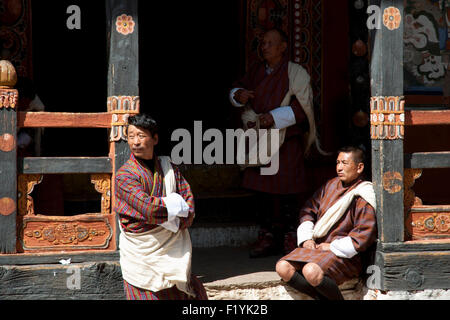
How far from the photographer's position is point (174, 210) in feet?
14.1

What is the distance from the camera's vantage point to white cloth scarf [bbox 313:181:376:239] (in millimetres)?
5176

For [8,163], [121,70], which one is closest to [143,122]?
[121,70]

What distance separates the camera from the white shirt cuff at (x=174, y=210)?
4297 millimetres

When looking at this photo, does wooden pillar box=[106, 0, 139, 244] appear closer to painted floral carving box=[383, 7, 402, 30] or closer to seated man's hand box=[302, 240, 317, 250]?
seated man's hand box=[302, 240, 317, 250]

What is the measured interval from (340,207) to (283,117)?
3.39 ft

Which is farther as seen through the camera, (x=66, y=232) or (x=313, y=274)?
(x=66, y=232)

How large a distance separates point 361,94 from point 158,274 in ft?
9.98

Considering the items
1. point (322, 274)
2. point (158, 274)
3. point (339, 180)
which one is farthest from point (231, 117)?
point (158, 274)

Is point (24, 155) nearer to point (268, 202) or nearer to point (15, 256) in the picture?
point (15, 256)

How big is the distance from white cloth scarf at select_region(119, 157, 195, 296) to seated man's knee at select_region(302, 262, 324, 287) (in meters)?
0.93

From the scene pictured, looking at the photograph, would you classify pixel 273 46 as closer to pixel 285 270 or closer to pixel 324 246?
pixel 324 246

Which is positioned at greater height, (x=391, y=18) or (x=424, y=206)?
(x=391, y=18)

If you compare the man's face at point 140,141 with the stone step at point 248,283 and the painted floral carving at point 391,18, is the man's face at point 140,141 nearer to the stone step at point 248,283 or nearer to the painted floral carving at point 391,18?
the stone step at point 248,283

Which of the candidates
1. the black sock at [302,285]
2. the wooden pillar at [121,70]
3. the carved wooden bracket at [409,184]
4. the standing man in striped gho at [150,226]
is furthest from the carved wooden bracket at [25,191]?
the carved wooden bracket at [409,184]
